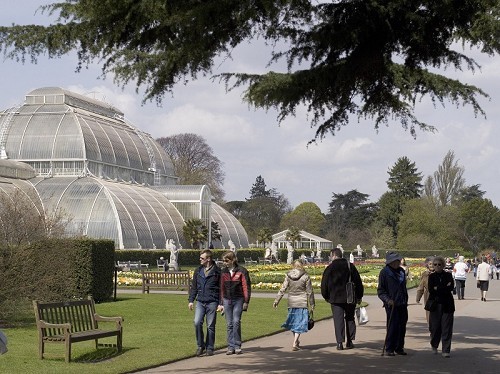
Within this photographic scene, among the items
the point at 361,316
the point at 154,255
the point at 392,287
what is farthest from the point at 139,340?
the point at 154,255

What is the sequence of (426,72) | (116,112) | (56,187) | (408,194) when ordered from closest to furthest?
(426,72) → (56,187) → (116,112) → (408,194)

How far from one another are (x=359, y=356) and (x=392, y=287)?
1.25 metres

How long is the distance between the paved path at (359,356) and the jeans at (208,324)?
0.25 metres

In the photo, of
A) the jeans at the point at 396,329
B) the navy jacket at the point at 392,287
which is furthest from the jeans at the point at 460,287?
the jeans at the point at 396,329

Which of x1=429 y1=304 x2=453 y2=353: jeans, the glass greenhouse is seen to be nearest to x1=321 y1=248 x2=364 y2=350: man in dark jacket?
x1=429 y1=304 x2=453 y2=353: jeans

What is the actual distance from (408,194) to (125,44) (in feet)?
377

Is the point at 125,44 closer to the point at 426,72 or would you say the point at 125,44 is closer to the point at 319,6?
the point at 319,6

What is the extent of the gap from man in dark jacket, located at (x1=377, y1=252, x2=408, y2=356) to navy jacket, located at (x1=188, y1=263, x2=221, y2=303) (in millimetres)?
2655

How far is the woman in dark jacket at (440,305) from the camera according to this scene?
14.1 meters

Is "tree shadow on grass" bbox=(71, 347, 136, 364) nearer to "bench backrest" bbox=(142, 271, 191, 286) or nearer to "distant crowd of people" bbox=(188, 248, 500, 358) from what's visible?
"distant crowd of people" bbox=(188, 248, 500, 358)

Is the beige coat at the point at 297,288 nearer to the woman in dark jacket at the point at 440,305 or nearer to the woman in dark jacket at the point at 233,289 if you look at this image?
the woman in dark jacket at the point at 233,289

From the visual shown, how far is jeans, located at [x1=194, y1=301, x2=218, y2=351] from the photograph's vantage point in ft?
46.6

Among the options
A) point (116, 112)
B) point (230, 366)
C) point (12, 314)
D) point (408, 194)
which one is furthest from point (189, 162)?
point (230, 366)

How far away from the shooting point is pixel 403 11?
10258mm
